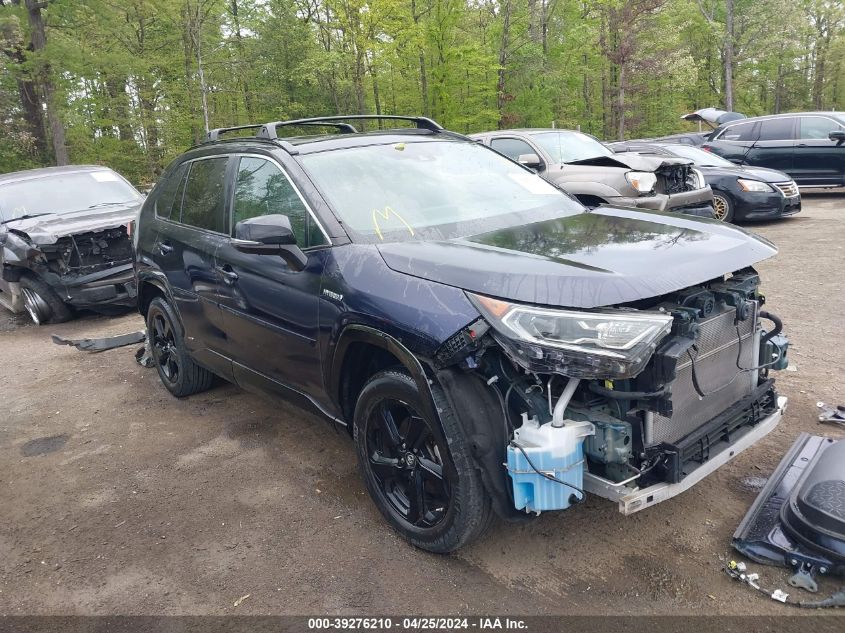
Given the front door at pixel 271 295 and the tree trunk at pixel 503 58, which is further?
the tree trunk at pixel 503 58

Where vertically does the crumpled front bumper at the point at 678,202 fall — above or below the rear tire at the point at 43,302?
above

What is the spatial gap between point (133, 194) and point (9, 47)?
1387 cm

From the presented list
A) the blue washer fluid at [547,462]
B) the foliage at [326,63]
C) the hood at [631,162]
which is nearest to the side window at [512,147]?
the hood at [631,162]

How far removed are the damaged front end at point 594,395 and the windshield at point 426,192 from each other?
0.92 meters

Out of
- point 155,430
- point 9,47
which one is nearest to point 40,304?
point 155,430

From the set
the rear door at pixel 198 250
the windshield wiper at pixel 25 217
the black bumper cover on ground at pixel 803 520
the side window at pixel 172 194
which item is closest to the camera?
the black bumper cover on ground at pixel 803 520

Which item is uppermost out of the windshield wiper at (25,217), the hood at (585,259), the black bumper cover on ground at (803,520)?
the windshield wiper at (25,217)

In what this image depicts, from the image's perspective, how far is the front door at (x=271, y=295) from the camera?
11.2 ft

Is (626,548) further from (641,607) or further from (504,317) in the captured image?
(504,317)

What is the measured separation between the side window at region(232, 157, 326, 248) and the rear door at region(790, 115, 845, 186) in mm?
12722

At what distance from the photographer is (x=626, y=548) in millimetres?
3047

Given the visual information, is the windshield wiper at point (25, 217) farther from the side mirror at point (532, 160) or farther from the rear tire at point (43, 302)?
the side mirror at point (532, 160)

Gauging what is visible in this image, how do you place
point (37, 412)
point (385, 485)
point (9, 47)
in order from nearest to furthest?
point (385, 485) < point (37, 412) < point (9, 47)

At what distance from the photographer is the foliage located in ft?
65.5
